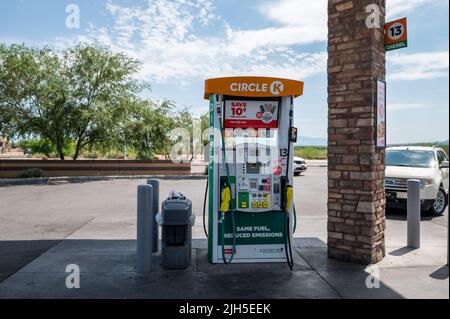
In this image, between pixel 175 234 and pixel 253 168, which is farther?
pixel 253 168

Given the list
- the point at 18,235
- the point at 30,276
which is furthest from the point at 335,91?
the point at 18,235

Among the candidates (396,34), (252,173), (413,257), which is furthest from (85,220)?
(396,34)

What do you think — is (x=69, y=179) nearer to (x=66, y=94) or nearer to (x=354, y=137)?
(x=66, y=94)

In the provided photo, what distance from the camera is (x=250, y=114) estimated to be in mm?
5836

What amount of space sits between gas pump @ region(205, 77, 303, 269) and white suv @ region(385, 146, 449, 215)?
5198mm

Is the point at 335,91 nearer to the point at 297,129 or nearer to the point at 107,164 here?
the point at 297,129

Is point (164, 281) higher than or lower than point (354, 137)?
lower

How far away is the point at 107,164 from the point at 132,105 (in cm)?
360

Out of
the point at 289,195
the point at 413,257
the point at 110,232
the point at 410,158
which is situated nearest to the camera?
the point at 289,195

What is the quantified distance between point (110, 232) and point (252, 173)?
375 cm

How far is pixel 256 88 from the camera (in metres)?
5.59

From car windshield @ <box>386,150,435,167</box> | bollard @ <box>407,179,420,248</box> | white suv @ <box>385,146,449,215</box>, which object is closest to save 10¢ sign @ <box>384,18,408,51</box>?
bollard @ <box>407,179,420,248</box>

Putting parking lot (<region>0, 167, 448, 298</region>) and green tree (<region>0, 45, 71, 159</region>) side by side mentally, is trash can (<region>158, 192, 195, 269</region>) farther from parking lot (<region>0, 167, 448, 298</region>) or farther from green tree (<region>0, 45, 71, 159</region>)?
green tree (<region>0, 45, 71, 159</region>)

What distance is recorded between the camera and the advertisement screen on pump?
→ 5.81 metres
